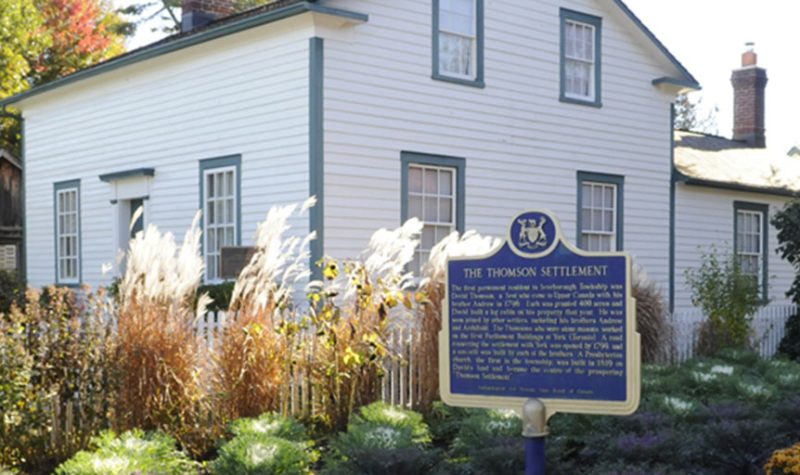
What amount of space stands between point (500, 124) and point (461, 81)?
108cm

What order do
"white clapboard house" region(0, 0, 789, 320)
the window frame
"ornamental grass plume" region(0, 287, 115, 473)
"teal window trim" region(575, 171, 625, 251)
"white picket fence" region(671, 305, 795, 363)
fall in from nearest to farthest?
"ornamental grass plume" region(0, 287, 115, 473) → "white clapboard house" region(0, 0, 789, 320) → "white picket fence" region(671, 305, 795, 363) → the window frame → "teal window trim" region(575, 171, 625, 251)

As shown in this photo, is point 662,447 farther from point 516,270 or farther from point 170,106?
point 170,106

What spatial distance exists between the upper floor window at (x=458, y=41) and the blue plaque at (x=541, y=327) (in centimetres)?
1000

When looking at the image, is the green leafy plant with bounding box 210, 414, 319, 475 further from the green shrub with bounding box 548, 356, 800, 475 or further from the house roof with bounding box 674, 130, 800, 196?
the house roof with bounding box 674, 130, 800, 196

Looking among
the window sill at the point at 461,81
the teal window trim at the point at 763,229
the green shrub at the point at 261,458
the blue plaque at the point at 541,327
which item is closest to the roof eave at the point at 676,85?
the teal window trim at the point at 763,229

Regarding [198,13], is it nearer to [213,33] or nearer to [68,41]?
[213,33]

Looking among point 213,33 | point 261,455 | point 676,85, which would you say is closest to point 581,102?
point 676,85

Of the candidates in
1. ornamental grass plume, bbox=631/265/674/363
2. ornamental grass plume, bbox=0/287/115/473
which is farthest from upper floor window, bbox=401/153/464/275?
ornamental grass plume, bbox=0/287/115/473

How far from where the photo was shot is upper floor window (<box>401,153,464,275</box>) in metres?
15.2

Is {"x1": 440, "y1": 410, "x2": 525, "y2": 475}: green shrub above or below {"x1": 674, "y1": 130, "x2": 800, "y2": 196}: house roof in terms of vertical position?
below

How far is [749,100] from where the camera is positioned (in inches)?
1053

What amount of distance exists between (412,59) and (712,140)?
43.2 feet

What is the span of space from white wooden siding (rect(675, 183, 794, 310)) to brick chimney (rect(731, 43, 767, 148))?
5.53 metres

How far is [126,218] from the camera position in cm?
1805
